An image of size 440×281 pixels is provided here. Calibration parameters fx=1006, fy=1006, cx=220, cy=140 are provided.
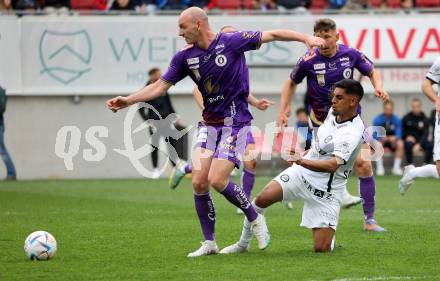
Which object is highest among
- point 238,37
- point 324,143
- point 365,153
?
point 238,37

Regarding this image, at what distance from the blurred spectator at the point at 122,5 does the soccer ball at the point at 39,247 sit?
14928 millimetres

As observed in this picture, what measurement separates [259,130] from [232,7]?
10.9ft

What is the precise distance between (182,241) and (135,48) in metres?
13.1

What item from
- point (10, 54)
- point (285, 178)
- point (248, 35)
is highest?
point (248, 35)

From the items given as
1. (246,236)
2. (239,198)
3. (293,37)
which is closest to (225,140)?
(239,198)

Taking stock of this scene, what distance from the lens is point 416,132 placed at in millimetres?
23953

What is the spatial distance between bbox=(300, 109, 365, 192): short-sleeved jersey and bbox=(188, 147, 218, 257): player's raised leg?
1040mm

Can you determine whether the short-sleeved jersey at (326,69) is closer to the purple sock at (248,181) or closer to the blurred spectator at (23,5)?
the purple sock at (248,181)

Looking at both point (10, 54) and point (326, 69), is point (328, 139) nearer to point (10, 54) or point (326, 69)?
point (326, 69)

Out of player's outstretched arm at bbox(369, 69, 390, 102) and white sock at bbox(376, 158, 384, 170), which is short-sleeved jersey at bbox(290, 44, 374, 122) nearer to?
player's outstretched arm at bbox(369, 69, 390, 102)

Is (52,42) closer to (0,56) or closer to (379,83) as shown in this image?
(0,56)

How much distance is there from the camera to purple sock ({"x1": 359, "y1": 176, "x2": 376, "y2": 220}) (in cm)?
1270

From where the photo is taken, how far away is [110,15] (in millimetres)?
24109

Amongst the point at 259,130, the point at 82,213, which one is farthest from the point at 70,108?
the point at 82,213
